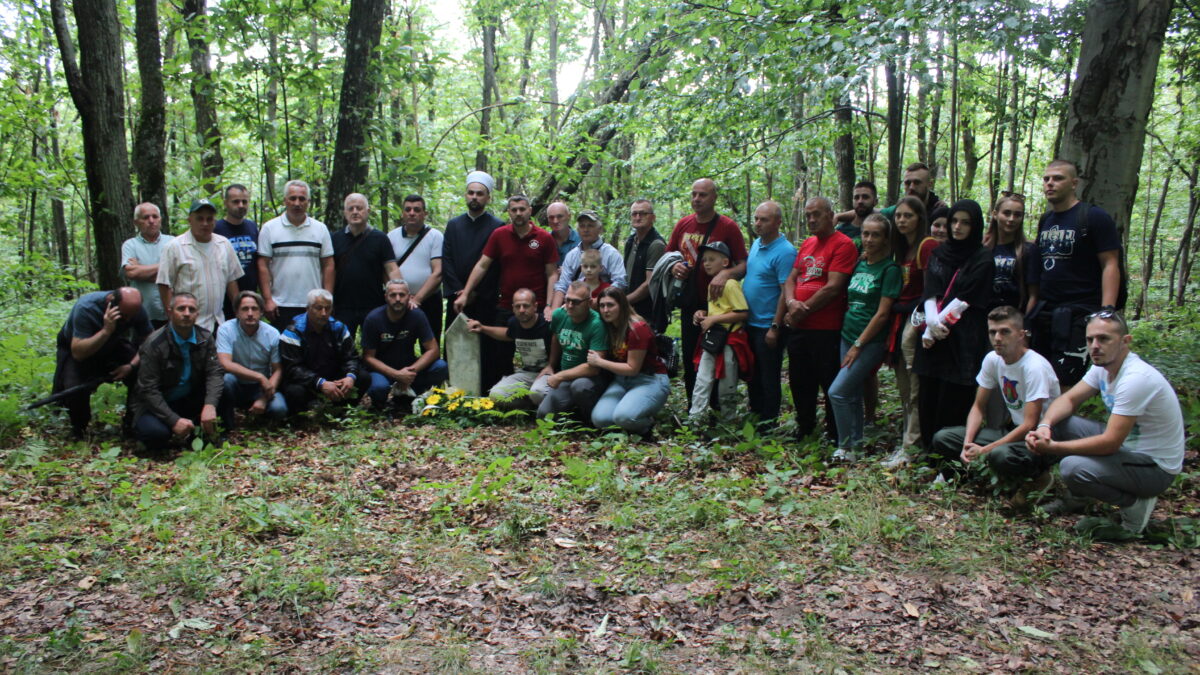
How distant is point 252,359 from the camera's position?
6.96 meters

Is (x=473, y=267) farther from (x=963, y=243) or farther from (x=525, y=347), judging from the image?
(x=963, y=243)

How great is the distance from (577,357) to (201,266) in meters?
3.46

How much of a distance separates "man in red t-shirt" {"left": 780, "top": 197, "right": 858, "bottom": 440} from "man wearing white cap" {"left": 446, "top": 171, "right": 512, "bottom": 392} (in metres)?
2.98

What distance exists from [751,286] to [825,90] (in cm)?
170

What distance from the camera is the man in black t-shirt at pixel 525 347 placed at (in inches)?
284

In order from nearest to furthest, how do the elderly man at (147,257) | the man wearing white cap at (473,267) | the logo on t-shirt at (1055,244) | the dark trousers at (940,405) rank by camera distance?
the logo on t-shirt at (1055,244)
the dark trousers at (940,405)
the elderly man at (147,257)
the man wearing white cap at (473,267)

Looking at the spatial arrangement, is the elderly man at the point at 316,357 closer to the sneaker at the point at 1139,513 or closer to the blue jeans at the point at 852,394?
the blue jeans at the point at 852,394

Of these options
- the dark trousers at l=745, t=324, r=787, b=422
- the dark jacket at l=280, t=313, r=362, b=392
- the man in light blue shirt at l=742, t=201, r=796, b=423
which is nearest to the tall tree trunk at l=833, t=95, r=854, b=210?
the man in light blue shirt at l=742, t=201, r=796, b=423

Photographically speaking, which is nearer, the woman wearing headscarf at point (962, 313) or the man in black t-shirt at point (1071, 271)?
the man in black t-shirt at point (1071, 271)

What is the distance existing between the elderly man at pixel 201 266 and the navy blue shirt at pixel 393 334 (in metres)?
1.32

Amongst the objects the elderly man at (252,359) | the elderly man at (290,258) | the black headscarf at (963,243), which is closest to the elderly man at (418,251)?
the elderly man at (290,258)

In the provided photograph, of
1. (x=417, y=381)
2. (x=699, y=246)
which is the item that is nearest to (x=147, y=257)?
(x=417, y=381)

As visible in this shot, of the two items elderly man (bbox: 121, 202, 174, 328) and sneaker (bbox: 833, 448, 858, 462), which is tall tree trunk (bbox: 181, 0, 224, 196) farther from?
sneaker (bbox: 833, 448, 858, 462)

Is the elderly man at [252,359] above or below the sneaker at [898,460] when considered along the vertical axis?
above
